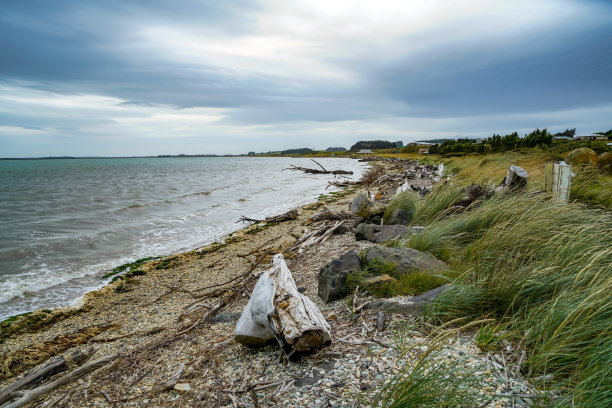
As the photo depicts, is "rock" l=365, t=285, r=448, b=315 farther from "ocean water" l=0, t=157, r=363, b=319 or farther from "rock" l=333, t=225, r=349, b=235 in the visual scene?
"ocean water" l=0, t=157, r=363, b=319

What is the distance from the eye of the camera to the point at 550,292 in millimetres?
3336

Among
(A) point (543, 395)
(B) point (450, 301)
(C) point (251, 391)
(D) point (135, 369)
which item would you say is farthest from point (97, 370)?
(A) point (543, 395)

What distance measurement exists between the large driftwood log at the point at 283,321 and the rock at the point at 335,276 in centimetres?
102

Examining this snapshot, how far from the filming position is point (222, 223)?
1702 cm

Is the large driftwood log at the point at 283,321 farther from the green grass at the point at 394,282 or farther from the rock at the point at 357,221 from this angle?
the rock at the point at 357,221

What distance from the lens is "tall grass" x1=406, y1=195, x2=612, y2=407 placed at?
2332mm

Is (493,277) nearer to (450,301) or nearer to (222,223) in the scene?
(450,301)

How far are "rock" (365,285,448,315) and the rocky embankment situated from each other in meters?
0.01

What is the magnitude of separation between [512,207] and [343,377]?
526 cm

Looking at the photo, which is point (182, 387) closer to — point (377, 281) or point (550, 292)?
point (377, 281)

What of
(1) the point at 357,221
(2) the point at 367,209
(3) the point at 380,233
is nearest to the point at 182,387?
(3) the point at 380,233

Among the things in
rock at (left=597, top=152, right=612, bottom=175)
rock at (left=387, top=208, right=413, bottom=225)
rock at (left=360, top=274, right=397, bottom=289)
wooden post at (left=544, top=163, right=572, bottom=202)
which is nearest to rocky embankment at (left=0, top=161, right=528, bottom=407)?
rock at (left=360, top=274, right=397, bottom=289)

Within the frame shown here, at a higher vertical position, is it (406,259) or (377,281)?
(406,259)

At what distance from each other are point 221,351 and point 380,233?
16.7ft
